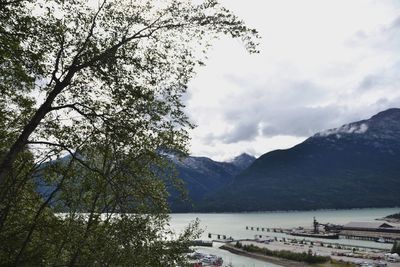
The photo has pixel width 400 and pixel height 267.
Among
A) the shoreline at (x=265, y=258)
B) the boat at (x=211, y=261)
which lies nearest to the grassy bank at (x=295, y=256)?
the shoreline at (x=265, y=258)

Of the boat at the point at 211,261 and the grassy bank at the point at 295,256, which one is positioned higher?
the grassy bank at the point at 295,256

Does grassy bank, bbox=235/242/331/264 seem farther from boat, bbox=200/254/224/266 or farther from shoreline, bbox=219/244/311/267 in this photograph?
boat, bbox=200/254/224/266

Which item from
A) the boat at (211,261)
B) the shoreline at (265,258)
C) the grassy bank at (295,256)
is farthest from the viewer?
the boat at (211,261)

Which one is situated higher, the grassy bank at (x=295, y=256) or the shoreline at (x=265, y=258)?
the grassy bank at (x=295, y=256)

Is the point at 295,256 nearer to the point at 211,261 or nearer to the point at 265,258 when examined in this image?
the point at 265,258

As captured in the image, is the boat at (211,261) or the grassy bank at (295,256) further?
the boat at (211,261)

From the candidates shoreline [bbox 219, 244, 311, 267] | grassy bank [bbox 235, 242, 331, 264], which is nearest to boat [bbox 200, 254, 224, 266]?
shoreline [bbox 219, 244, 311, 267]

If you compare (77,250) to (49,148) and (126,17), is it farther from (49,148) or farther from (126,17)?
(126,17)

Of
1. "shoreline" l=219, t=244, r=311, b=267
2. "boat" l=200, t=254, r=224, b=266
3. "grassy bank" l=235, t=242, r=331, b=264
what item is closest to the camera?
"shoreline" l=219, t=244, r=311, b=267

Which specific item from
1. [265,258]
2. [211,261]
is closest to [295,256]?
[265,258]

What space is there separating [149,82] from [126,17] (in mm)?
1805

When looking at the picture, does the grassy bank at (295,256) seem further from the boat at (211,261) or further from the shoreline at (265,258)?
the boat at (211,261)

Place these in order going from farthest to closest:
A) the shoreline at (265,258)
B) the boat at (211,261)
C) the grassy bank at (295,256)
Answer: the boat at (211,261) < the grassy bank at (295,256) < the shoreline at (265,258)

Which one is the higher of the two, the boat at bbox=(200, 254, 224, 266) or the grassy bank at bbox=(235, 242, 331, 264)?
the grassy bank at bbox=(235, 242, 331, 264)
